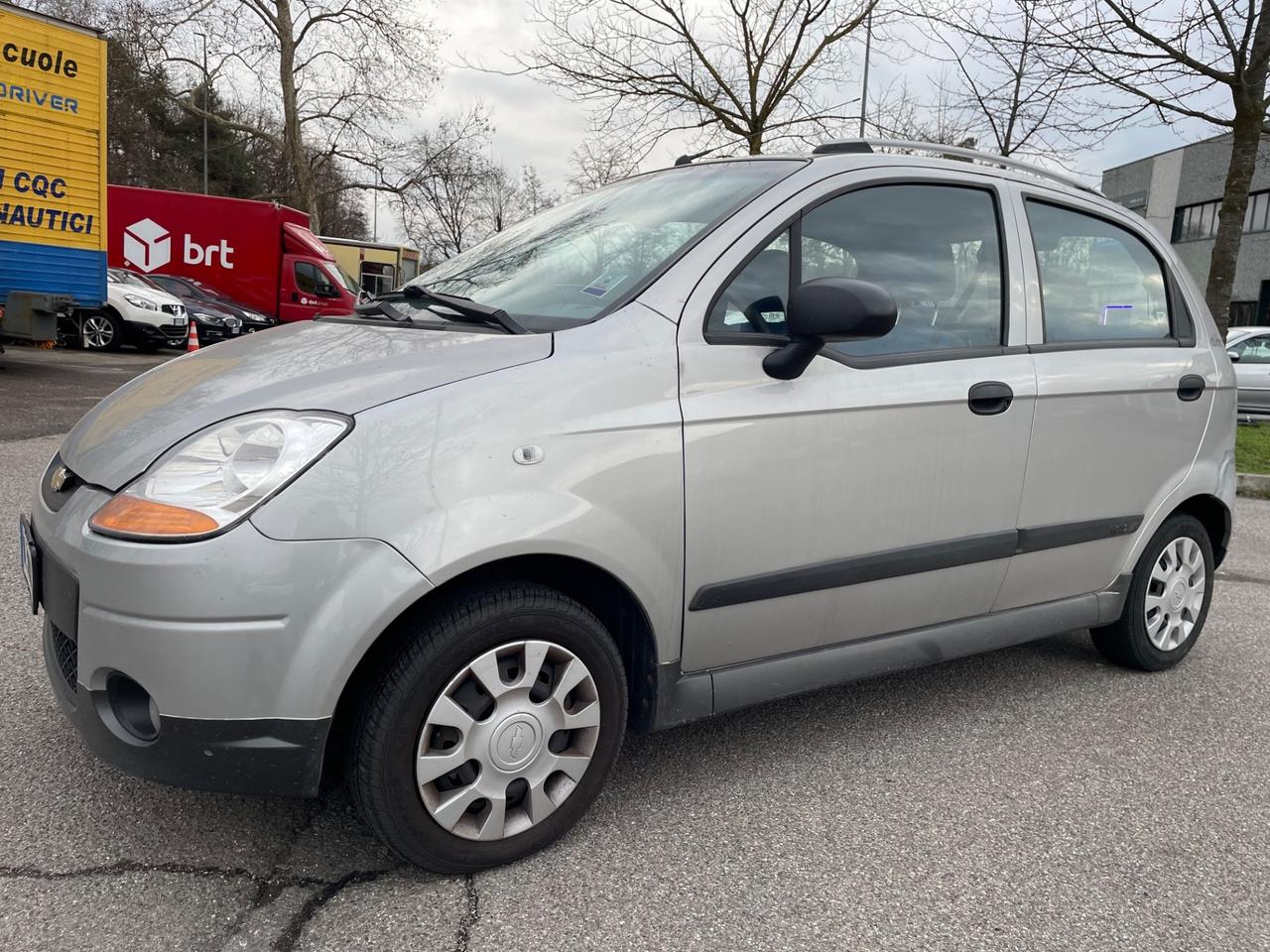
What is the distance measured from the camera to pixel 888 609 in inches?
111

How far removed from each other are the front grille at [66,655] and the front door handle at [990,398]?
7.84ft

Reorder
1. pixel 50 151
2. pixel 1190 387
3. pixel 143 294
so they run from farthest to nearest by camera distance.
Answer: pixel 143 294, pixel 50 151, pixel 1190 387

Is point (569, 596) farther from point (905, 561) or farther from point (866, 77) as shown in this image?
point (866, 77)

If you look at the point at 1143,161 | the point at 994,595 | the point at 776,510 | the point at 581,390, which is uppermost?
the point at 1143,161

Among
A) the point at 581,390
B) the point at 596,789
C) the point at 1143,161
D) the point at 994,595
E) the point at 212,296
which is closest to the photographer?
the point at 581,390

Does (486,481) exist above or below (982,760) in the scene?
above

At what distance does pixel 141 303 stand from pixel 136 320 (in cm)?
30

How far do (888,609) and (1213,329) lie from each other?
201cm

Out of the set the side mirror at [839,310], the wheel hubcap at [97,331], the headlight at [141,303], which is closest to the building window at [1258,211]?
the headlight at [141,303]

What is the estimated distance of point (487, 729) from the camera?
214cm

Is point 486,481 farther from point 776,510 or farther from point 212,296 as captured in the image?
point 212,296

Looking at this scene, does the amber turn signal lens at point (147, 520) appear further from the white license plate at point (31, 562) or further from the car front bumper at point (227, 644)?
the white license plate at point (31, 562)

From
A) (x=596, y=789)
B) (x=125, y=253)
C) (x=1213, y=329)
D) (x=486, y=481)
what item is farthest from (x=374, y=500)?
(x=125, y=253)

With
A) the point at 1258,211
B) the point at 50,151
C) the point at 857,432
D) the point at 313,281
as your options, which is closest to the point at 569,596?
the point at 857,432
